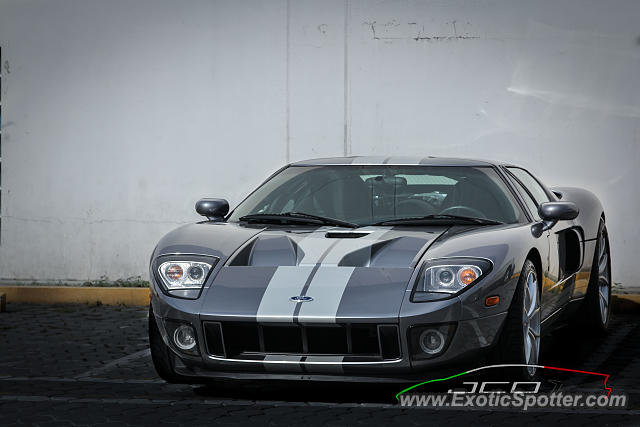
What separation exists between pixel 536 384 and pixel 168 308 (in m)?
1.98

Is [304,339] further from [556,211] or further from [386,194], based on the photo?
[556,211]

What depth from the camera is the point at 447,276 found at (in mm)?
5770

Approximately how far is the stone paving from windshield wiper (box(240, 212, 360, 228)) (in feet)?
2.99

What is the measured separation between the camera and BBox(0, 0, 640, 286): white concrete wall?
1054cm

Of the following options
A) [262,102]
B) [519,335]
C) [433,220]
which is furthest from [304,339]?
[262,102]

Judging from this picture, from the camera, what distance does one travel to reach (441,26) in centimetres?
1074

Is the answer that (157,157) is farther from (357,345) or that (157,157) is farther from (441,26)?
(357,345)

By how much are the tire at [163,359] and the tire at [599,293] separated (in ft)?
11.6

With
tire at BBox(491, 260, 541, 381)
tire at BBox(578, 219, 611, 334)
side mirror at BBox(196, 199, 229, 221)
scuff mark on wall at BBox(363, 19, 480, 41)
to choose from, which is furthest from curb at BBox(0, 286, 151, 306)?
tire at BBox(491, 260, 541, 381)

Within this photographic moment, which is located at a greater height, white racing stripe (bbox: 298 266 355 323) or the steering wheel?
the steering wheel

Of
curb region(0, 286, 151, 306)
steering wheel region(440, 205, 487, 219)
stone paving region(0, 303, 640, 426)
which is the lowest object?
curb region(0, 286, 151, 306)

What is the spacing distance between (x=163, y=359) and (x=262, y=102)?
5.24m

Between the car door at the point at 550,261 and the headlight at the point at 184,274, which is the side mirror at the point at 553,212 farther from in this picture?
the headlight at the point at 184,274

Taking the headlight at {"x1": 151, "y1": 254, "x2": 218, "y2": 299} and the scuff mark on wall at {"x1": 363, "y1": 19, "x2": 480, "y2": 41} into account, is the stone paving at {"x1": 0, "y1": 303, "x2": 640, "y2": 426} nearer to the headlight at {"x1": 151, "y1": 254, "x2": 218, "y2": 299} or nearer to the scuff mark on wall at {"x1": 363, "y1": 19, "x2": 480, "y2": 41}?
the headlight at {"x1": 151, "y1": 254, "x2": 218, "y2": 299}
